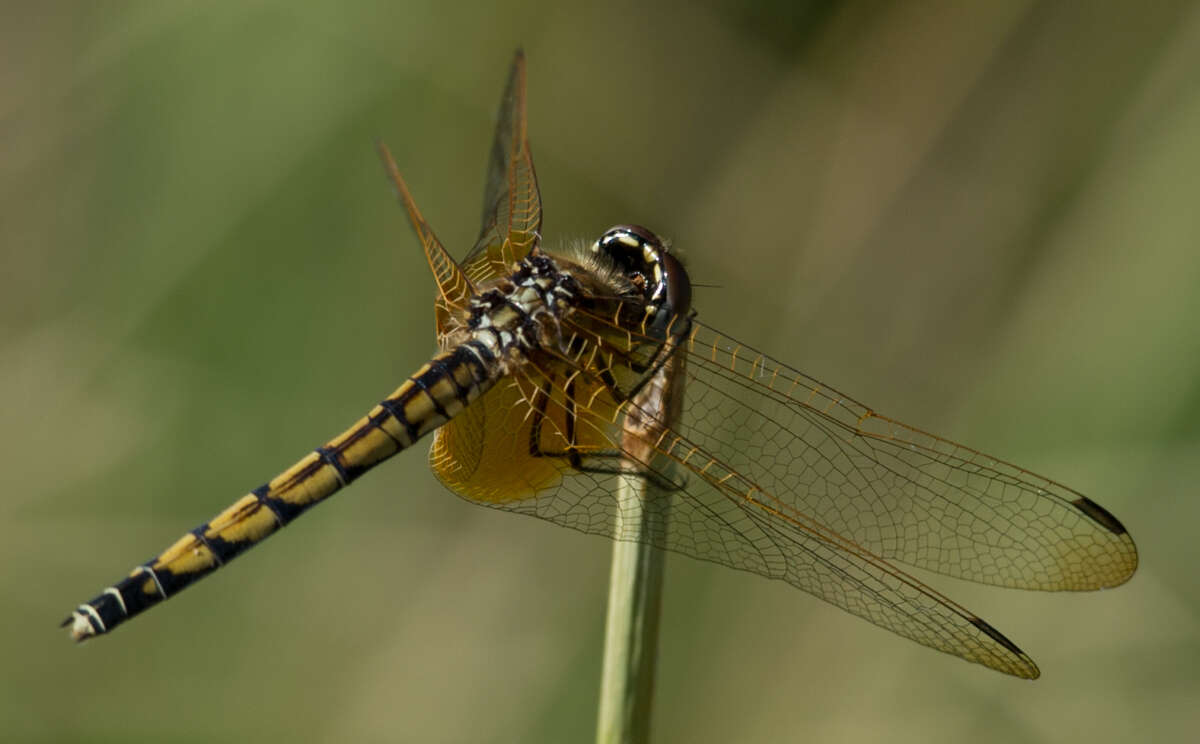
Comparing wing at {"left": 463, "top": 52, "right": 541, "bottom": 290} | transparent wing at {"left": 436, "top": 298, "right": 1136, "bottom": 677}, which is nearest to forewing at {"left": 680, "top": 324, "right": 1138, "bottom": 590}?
transparent wing at {"left": 436, "top": 298, "right": 1136, "bottom": 677}

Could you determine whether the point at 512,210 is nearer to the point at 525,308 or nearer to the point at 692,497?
the point at 525,308

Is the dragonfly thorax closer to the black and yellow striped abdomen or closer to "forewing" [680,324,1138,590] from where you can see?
the black and yellow striped abdomen

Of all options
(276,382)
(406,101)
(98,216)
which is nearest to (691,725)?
(276,382)

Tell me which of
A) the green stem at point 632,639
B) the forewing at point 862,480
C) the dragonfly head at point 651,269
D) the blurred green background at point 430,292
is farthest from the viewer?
the blurred green background at point 430,292

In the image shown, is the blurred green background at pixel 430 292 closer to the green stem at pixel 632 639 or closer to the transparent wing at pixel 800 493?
the transparent wing at pixel 800 493

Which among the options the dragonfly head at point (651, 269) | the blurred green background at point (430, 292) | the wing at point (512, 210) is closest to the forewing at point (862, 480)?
the dragonfly head at point (651, 269)

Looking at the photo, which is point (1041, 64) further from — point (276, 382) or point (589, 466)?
point (276, 382)
